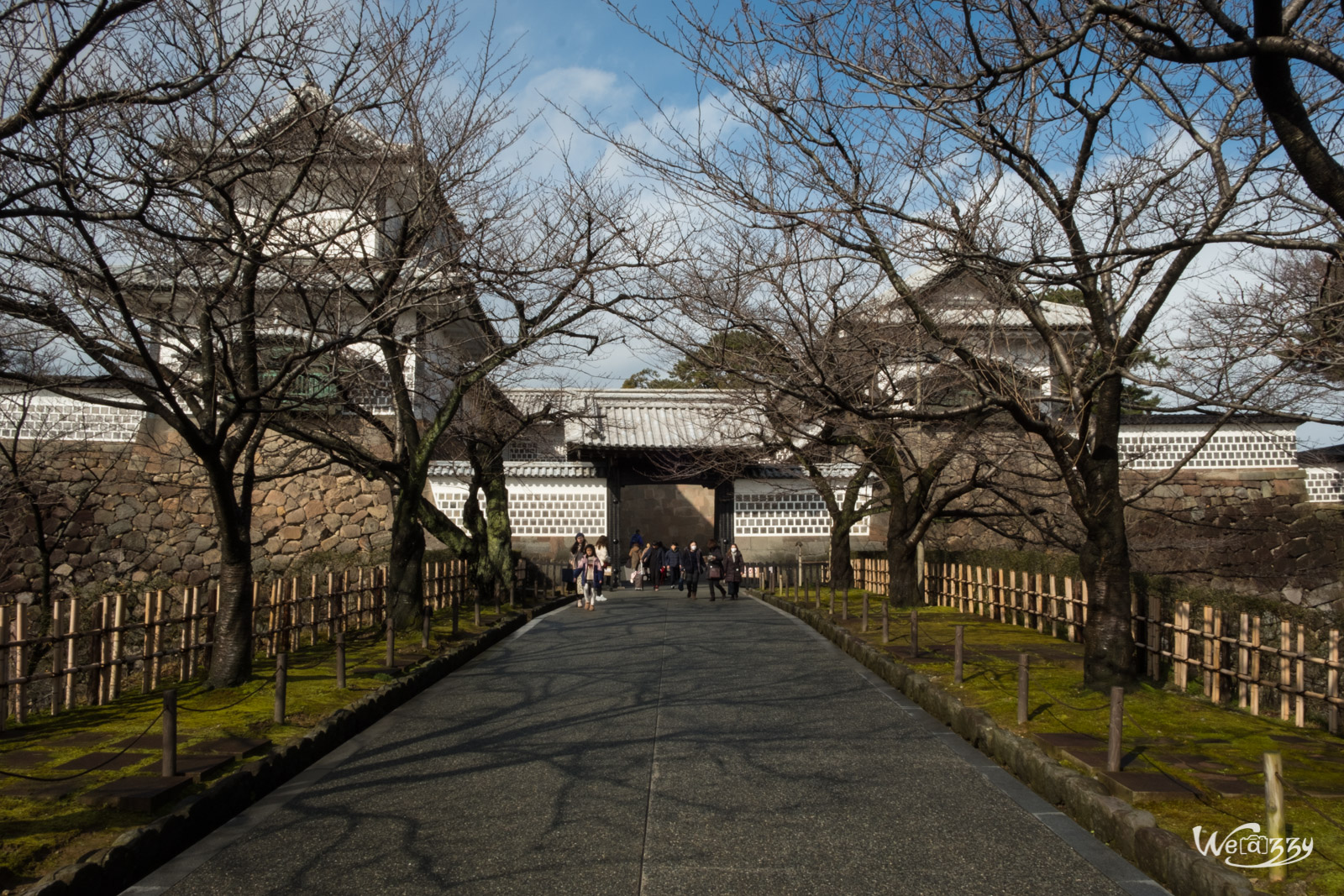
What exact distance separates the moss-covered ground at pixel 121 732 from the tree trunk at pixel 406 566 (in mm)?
1218

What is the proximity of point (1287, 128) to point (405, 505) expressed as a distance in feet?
38.0

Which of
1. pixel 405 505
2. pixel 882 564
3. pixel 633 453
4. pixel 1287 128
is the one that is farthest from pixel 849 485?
pixel 1287 128

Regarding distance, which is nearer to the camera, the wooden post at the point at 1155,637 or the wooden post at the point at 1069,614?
the wooden post at the point at 1155,637

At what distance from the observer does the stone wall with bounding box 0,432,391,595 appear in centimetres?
2052

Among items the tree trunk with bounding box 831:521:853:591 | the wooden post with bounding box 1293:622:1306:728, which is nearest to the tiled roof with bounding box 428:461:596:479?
the tree trunk with bounding box 831:521:853:591

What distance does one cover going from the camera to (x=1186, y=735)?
24.6 ft

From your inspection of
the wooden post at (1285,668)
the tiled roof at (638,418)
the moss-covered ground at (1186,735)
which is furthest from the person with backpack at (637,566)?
the wooden post at (1285,668)

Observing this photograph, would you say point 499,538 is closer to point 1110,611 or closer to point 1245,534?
point 1110,611

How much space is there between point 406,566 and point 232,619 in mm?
4564

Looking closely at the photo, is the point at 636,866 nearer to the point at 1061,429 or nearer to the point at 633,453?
the point at 1061,429

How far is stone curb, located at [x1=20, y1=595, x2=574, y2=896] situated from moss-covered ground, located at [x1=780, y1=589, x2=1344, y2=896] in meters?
5.27

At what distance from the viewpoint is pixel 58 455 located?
66.0ft

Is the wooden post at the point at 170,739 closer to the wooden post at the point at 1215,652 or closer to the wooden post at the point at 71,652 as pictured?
the wooden post at the point at 71,652

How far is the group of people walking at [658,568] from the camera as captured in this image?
21.1 meters
